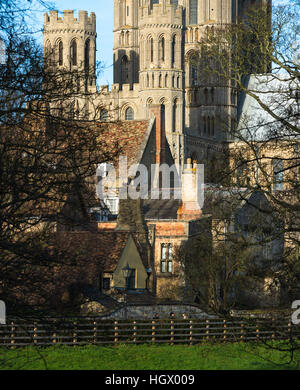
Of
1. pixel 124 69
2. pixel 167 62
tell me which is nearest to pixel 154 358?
pixel 167 62

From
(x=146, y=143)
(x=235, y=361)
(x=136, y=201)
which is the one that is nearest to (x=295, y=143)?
(x=235, y=361)

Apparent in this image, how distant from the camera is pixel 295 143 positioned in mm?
11688

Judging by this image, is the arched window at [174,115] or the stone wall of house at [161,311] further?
the arched window at [174,115]

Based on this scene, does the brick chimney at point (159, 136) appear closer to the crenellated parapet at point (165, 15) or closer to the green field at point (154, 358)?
the green field at point (154, 358)

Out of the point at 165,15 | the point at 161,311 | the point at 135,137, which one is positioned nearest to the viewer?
the point at 161,311

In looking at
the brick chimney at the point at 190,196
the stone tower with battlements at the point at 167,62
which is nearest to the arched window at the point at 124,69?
the stone tower with battlements at the point at 167,62

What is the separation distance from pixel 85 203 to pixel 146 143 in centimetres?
2444

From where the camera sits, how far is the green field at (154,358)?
2056 cm

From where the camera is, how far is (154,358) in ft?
72.5

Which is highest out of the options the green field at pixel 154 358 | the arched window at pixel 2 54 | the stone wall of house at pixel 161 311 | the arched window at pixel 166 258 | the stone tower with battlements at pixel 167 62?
the stone tower with battlements at pixel 167 62

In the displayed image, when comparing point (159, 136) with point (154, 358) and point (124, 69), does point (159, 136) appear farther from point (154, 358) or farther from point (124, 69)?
point (124, 69)

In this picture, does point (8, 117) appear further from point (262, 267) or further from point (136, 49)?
point (136, 49)

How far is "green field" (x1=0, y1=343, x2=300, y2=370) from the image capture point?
20562mm

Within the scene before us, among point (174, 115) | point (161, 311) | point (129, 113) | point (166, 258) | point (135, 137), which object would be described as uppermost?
point (129, 113)
